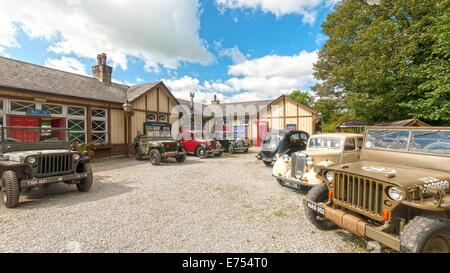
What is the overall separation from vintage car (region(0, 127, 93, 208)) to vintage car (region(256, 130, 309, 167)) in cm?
739

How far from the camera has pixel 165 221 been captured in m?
4.05

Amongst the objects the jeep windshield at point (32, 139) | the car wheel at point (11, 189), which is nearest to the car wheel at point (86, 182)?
the jeep windshield at point (32, 139)

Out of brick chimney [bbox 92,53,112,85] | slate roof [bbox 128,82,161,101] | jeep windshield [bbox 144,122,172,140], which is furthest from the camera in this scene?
brick chimney [bbox 92,53,112,85]

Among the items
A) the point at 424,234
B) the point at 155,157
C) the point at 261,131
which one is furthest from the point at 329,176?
the point at 261,131

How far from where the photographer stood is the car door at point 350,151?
603cm

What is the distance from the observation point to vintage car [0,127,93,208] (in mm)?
4641

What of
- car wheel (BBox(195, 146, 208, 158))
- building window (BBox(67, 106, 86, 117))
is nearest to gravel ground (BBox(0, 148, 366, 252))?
building window (BBox(67, 106, 86, 117))

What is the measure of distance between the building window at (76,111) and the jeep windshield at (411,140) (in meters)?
13.2

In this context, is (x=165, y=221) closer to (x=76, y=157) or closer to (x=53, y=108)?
(x=76, y=157)

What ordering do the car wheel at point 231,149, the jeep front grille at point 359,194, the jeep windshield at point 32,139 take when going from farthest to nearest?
the car wheel at point 231,149
the jeep windshield at point 32,139
the jeep front grille at point 359,194

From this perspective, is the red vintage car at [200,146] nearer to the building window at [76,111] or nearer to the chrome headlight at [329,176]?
the building window at [76,111]

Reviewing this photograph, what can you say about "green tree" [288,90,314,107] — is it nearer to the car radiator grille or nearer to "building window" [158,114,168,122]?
"building window" [158,114,168,122]
